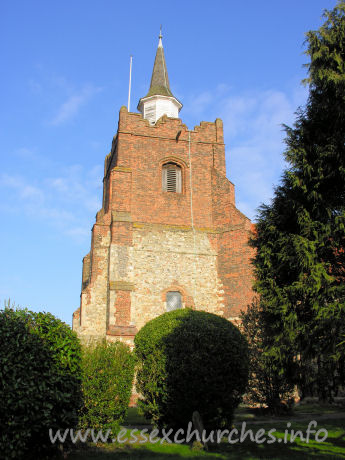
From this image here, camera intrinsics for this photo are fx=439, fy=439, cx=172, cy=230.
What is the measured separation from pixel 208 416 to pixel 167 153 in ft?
52.2

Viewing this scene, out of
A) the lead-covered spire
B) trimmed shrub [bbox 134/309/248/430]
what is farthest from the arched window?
the lead-covered spire

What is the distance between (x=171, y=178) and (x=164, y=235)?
3382mm

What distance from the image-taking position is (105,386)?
30.9 ft

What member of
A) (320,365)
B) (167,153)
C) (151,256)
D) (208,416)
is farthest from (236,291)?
(208,416)

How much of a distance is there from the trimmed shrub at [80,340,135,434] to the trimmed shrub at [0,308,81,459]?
5.18ft

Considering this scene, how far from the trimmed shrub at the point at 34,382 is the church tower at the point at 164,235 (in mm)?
11247

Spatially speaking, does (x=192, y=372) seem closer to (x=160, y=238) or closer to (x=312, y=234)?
(x=312, y=234)

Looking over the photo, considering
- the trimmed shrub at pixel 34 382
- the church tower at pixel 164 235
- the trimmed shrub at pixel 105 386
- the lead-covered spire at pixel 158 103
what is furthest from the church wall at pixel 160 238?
the trimmed shrub at pixel 34 382

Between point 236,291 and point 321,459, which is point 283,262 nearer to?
point 321,459

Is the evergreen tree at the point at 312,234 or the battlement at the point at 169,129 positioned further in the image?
the battlement at the point at 169,129

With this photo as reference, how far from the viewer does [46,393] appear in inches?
270

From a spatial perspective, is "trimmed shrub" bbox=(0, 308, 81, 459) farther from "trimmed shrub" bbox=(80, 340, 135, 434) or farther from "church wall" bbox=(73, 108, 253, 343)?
"church wall" bbox=(73, 108, 253, 343)

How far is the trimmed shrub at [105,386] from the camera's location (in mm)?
9219

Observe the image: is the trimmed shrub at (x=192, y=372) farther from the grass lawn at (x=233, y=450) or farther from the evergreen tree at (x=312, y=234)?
the evergreen tree at (x=312, y=234)
